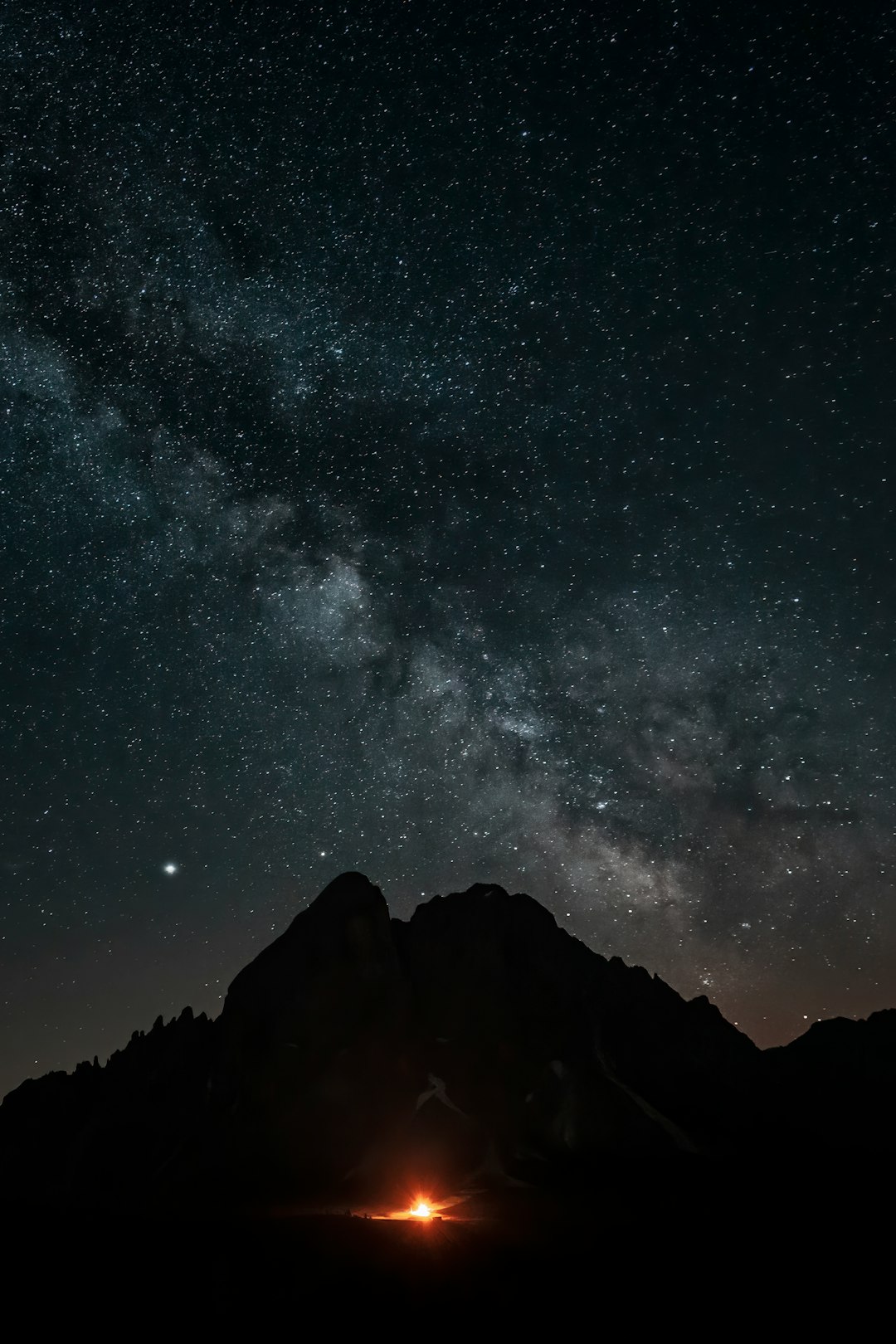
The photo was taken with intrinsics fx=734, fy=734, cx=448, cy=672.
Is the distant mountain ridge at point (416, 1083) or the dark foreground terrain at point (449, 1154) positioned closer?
the dark foreground terrain at point (449, 1154)

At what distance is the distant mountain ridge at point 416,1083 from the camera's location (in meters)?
55.4

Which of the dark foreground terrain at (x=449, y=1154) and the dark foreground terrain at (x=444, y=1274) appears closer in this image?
the dark foreground terrain at (x=444, y=1274)

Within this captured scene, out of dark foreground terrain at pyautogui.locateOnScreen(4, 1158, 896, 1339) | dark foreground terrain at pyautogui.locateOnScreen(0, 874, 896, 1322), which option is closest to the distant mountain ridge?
dark foreground terrain at pyautogui.locateOnScreen(0, 874, 896, 1322)

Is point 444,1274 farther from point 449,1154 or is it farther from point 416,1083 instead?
point 416,1083

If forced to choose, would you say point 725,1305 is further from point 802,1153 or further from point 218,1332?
point 802,1153

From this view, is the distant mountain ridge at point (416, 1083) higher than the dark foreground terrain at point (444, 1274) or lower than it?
higher

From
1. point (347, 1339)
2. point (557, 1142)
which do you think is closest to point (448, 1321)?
point (347, 1339)

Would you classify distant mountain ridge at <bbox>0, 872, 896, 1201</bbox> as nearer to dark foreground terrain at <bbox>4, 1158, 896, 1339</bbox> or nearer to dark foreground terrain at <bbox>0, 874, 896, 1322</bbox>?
dark foreground terrain at <bbox>0, 874, 896, 1322</bbox>

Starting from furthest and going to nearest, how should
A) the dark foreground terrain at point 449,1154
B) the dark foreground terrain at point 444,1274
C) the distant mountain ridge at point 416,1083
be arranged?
the distant mountain ridge at point 416,1083 → the dark foreground terrain at point 449,1154 → the dark foreground terrain at point 444,1274

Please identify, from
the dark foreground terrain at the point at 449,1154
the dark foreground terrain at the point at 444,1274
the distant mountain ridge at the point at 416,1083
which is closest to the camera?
the dark foreground terrain at the point at 444,1274

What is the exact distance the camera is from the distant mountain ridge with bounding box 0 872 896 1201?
182 feet

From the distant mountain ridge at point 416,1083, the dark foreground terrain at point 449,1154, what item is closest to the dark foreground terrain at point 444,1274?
the dark foreground terrain at point 449,1154

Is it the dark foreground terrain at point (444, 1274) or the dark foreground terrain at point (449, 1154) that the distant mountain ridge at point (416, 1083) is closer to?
the dark foreground terrain at point (449, 1154)

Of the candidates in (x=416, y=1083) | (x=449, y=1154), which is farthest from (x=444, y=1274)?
(x=416, y=1083)
